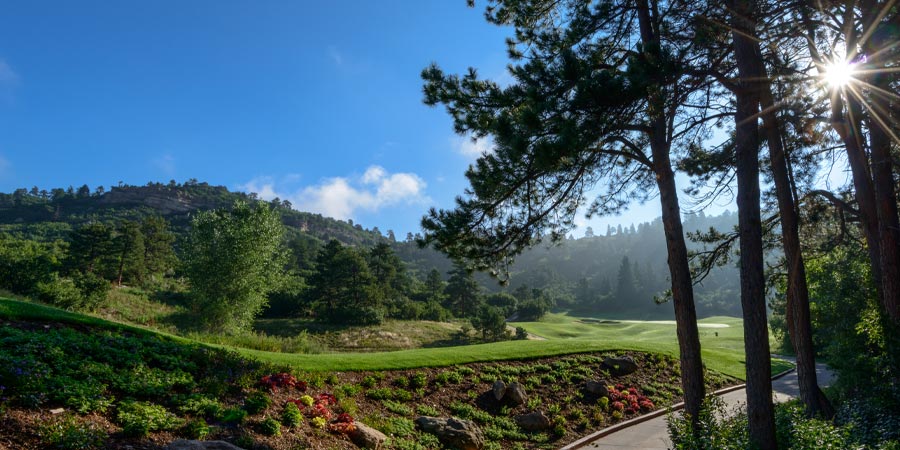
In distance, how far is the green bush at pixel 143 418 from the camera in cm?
544

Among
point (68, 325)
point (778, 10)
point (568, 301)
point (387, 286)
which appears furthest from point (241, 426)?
point (568, 301)

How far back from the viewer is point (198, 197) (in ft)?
425

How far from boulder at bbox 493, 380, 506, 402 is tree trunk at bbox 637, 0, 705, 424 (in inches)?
173

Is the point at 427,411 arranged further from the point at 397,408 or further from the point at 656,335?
the point at 656,335

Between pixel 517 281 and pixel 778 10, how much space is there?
371 ft

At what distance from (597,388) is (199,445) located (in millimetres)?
10534

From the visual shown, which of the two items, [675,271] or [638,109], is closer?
[638,109]

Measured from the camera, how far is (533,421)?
10109 mm

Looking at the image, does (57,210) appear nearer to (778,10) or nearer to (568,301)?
(568,301)

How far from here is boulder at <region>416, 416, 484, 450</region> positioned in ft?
27.3

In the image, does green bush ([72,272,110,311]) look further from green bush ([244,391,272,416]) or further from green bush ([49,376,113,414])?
green bush ([244,391,272,416])

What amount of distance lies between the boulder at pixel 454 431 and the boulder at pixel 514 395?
2310 millimetres

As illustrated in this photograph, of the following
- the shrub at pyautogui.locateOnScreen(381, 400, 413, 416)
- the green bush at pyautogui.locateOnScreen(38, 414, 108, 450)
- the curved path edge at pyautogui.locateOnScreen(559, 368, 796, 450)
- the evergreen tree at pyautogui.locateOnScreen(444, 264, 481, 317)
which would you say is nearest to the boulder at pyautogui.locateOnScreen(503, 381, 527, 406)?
the curved path edge at pyautogui.locateOnScreen(559, 368, 796, 450)

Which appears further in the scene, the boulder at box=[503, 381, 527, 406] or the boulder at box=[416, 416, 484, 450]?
the boulder at box=[503, 381, 527, 406]
